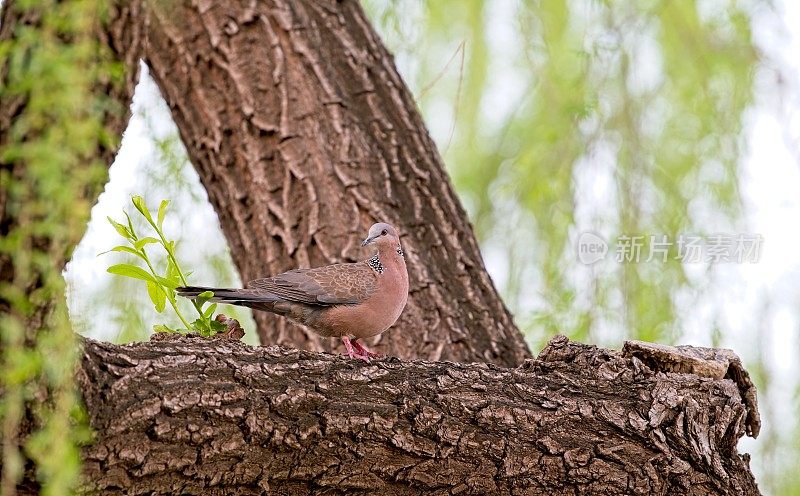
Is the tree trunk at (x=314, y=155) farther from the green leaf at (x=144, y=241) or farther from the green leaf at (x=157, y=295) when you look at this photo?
the green leaf at (x=144, y=241)

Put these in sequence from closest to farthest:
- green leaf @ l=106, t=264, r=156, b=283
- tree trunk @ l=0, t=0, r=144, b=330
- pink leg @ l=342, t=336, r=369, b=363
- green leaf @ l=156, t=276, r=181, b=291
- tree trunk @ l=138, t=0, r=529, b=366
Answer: tree trunk @ l=0, t=0, r=144, b=330 → green leaf @ l=106, t=264, r=156, b=283 → green leaf @ l=156, t=276, r=181, b=291 → pink leg @ l=342, t=336, r=369, b=363 → tree trunk @ l=138, t=0, r=529, b=366

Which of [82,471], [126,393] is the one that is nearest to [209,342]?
[126,393]

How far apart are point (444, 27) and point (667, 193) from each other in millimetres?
1214

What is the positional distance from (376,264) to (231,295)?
0.57 meters

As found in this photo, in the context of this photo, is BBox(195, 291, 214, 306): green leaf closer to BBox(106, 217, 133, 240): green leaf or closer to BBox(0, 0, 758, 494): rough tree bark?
BBox(106, 217, 133, 240): green leaf

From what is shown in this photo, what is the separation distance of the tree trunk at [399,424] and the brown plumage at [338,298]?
24.4 inches

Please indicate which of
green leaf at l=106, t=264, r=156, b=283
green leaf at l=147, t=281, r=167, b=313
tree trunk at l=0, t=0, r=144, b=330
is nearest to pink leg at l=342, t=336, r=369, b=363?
green leaf at l=147, t=281, r=167, b=313

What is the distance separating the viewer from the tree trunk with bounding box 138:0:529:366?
3.99 meters

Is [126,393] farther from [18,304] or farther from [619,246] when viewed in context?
[619,246]

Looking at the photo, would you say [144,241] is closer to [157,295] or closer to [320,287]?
[157,295]

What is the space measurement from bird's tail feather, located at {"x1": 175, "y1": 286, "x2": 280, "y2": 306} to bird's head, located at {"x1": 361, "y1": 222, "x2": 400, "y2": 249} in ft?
1.37

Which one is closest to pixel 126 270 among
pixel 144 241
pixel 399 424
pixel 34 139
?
pixel 144 241

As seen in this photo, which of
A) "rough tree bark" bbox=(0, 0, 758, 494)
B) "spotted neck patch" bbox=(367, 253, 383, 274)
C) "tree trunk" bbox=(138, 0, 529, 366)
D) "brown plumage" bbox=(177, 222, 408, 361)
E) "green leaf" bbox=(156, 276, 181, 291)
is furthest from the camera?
"tree trunk" bbox=(138, 0, 529, 366)

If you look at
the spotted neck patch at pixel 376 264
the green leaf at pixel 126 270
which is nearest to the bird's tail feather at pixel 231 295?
the green leaf at pixel 126 270
